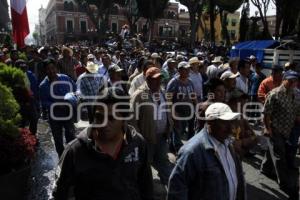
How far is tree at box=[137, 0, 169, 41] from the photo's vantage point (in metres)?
33.7

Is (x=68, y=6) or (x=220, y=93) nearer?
(x=220, y=93)

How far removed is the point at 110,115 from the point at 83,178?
0.44 meters

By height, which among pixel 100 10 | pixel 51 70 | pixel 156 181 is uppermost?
pixel 100 10

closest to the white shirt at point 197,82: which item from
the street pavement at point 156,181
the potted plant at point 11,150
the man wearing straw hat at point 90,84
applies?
the street pavement at point 156,181

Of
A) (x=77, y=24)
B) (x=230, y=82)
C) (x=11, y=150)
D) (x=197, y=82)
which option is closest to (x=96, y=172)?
(x=11, y=150)

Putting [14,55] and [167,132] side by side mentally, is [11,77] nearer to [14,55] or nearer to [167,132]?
[167,132]

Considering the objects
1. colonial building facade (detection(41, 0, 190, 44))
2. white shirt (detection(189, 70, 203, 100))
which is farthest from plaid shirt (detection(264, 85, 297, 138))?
colonial building facade (detection(41, 0, 190, 44))

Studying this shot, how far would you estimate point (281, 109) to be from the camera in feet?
17.5

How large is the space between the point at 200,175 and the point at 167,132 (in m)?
2.41

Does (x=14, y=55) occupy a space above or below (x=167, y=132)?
above

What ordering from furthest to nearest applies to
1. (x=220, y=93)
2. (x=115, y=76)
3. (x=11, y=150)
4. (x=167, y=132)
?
(x=115, y=76) → (x=167, y=132) → (x=220, y=93) → (x=11, y=150)

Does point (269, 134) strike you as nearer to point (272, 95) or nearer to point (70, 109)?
point (272, 95)

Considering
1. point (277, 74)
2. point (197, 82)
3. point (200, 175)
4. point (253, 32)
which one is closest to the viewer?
point (200, 175)

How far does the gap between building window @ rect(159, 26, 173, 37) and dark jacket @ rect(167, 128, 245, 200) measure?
261 ft
